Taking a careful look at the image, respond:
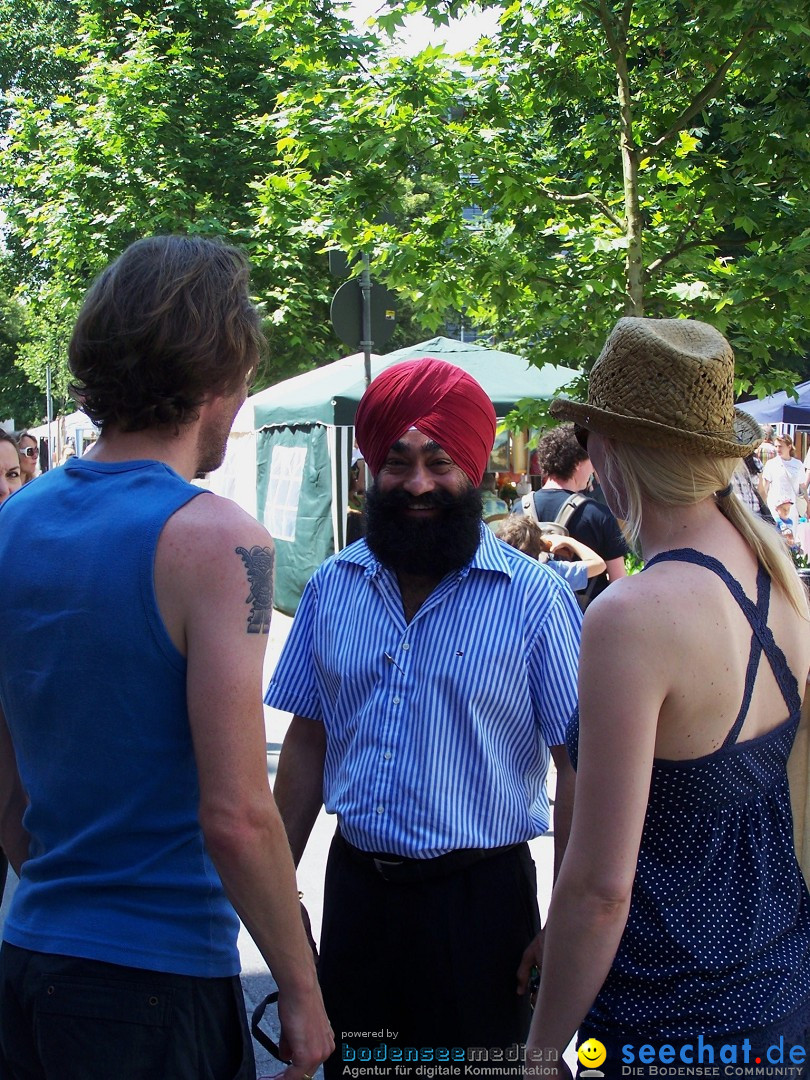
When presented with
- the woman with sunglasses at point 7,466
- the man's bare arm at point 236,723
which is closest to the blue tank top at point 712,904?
the man's bare arm at point 236,723

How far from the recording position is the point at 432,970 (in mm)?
2154

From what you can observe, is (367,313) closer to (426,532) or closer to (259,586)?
(426,532)

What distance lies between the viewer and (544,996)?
166cm

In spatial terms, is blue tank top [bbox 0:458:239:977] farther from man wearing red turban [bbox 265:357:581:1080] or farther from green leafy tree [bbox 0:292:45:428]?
green leafy tree [bbox 0:292:45:428]

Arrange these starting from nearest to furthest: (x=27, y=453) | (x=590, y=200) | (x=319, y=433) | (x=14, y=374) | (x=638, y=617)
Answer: (x=638, y=617) → (x=590, y=200) → (x=27, y=453) → (x=319, y=433) → (x=14, y=374)

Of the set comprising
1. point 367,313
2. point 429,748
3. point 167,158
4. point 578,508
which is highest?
point 167,158

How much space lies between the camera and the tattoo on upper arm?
1.62 metres

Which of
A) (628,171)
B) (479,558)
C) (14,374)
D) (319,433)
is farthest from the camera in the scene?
(14,374)

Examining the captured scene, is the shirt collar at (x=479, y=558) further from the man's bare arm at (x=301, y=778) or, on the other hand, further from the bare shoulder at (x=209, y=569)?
the bare shoulder at (x=209, y=569)

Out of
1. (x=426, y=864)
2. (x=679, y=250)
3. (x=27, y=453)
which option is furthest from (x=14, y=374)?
(x=426, y=864)

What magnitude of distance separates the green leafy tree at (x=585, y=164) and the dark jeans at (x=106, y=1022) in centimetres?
629

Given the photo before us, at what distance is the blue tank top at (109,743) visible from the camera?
1567 mm

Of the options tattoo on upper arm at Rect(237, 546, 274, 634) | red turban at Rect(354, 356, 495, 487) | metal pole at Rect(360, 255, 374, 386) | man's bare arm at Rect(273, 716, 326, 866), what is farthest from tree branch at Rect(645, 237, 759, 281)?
tattoo on upper arm at Rect(237, 546, 274, 634)

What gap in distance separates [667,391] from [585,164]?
23.2 feet
